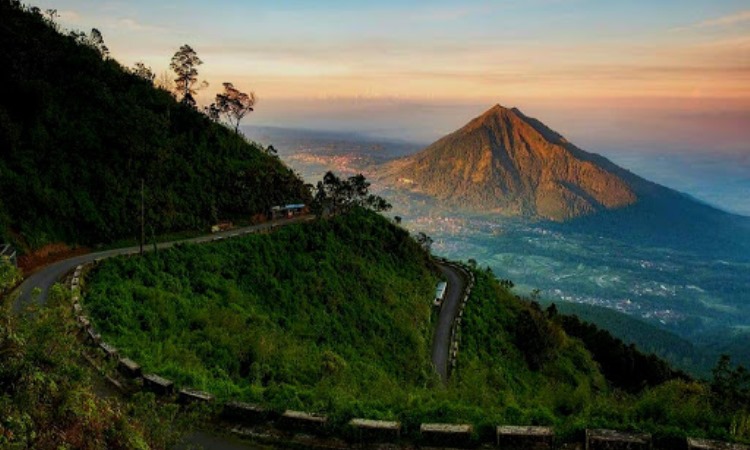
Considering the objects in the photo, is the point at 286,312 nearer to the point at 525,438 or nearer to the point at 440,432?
the point at 440,432

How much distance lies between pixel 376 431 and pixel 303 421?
1523mm

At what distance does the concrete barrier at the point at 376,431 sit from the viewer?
10297mm

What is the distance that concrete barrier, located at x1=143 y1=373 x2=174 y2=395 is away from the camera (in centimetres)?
1221

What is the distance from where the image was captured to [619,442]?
993 centimetres

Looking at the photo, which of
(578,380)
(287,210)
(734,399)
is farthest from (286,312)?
(578,380)

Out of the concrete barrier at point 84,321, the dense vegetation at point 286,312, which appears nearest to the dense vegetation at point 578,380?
the dense vegetation at point 286,312

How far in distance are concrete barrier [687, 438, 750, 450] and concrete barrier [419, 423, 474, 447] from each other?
153 inches

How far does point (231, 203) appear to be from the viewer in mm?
42031

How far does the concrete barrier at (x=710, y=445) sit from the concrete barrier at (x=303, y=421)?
6.73m

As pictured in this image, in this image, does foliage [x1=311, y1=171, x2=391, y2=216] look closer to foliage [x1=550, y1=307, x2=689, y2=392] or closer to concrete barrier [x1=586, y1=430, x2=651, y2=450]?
foliage [x1=550, y1=307, x2=689, y2=392]

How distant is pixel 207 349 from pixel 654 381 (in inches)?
1591

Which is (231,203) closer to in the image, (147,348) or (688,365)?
(147,348)

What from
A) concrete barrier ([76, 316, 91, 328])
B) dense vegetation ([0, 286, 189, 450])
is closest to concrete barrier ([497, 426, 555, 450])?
dense vegetation ([0, 286, 189, 450])

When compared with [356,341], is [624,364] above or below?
below
